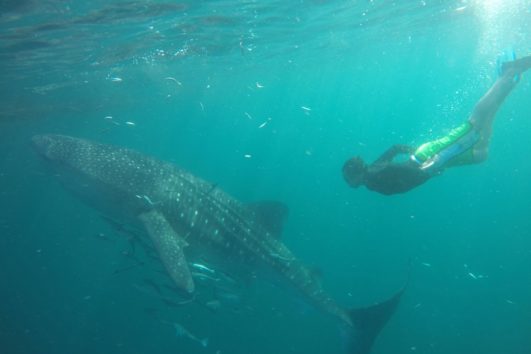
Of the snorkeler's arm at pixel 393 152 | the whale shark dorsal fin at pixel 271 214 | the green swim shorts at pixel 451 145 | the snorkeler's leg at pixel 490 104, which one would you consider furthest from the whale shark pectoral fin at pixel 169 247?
the snorkeler's leg at pixel 490 104

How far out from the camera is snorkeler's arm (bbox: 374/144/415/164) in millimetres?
6665

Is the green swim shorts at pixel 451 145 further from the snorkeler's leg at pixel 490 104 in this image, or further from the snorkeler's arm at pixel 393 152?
the snorkeler's leg at pixel 490 104

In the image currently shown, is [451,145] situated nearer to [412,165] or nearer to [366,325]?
[412,165]

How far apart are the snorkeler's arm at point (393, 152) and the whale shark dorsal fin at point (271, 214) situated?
263 cm

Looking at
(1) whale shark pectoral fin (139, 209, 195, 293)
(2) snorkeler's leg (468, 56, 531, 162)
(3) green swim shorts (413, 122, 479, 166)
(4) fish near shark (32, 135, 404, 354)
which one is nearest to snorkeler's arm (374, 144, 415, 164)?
(3) green swim shorts (413, 122, 479, 166)

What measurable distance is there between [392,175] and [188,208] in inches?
171

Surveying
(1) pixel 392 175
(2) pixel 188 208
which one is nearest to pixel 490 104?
(1) pixel 392 175

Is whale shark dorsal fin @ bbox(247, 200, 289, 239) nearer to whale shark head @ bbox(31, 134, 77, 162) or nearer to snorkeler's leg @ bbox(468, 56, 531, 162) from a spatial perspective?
whale shark head @ bbox(31, 134, 77, 162)

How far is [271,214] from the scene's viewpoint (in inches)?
340

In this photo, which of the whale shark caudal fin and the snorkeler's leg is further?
the snorkeler's leg

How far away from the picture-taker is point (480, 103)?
909cm

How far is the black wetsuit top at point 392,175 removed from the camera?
626 centimetres

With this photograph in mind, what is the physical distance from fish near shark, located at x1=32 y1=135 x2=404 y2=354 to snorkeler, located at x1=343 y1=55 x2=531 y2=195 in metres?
2.70

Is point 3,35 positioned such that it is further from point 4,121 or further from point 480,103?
point 4,121
